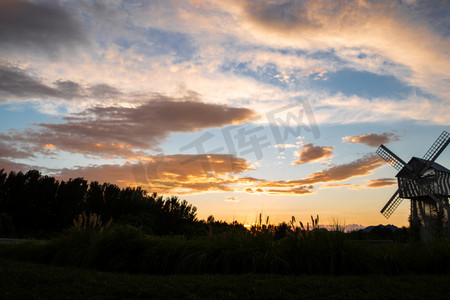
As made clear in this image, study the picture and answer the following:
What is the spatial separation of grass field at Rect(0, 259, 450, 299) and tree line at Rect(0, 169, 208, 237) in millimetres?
25960

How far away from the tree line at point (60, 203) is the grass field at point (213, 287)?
26.0 metres

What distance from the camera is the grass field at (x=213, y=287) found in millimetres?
5062

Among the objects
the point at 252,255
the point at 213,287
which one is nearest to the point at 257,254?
the point at 252,255

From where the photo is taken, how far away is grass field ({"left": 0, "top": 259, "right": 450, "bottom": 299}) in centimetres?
506

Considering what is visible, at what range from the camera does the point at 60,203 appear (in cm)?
3622

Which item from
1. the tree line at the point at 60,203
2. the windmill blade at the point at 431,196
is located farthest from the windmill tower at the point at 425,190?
the tree line at the point at 60,203

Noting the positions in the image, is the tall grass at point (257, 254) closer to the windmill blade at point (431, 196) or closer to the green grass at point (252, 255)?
the green grass at point (252, 255)

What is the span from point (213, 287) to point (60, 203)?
35.8 metres

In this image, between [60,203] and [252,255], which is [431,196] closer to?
[252,255]

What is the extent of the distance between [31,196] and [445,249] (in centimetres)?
3778

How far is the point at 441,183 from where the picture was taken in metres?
27.5

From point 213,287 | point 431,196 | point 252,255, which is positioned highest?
point 431,196

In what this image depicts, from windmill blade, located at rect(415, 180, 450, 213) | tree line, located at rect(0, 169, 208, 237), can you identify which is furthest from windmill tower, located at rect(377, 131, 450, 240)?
tree line, located at rect(0, 169, 208, 237)

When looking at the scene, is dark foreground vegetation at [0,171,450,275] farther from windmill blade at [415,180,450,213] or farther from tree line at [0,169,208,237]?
tree line at [0,169,208,237]
